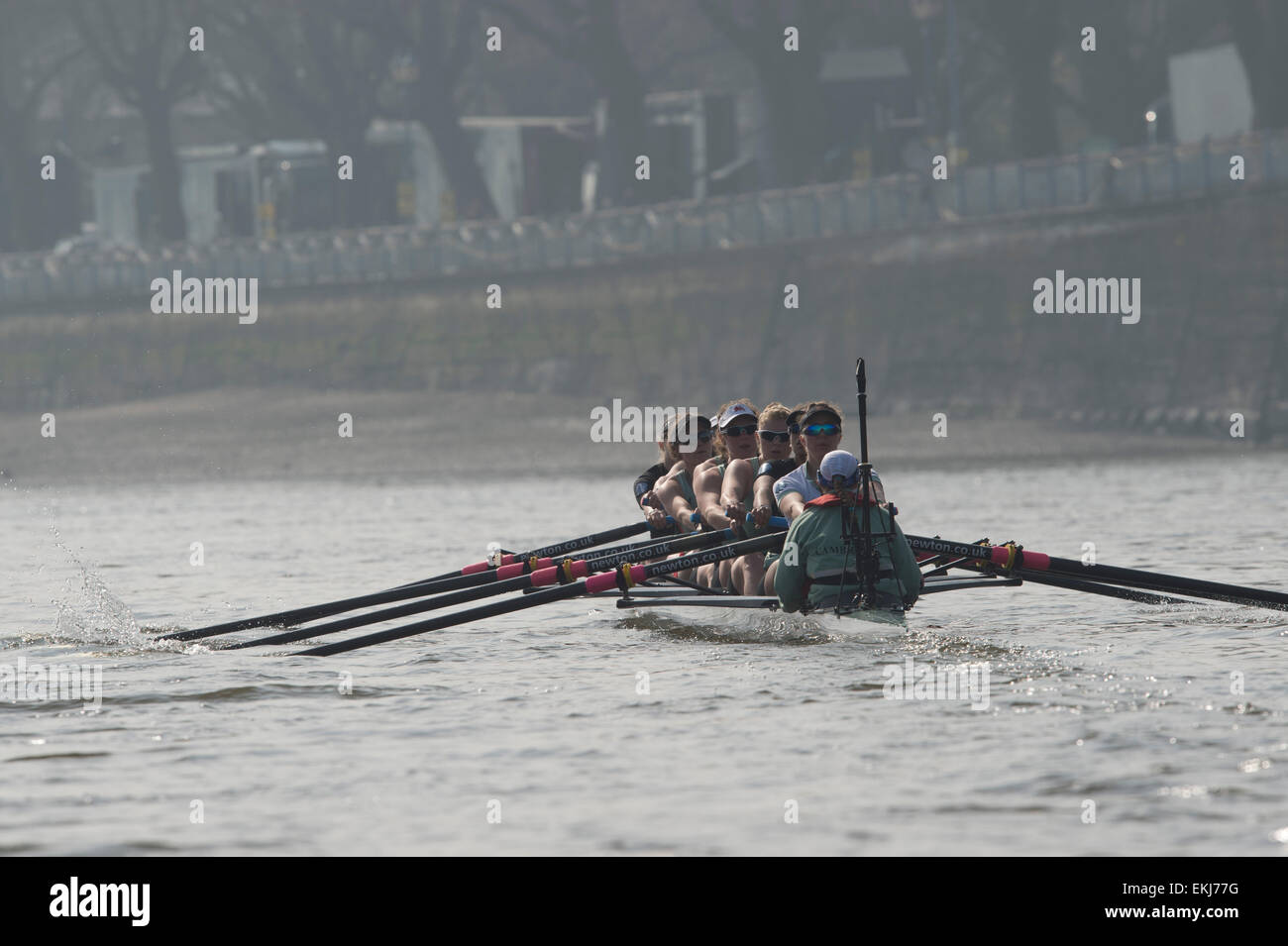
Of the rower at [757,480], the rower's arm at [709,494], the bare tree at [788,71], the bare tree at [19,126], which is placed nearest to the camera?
the rower at [757,480]

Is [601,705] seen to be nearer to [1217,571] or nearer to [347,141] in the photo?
[1217,571]

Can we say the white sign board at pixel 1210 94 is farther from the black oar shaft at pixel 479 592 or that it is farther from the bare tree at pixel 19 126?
the black oar shaft at pixel 479 592

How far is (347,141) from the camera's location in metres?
58.6

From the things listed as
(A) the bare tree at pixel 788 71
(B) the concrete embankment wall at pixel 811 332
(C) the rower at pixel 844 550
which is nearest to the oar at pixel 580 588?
(C) the rower at pixel 844 550

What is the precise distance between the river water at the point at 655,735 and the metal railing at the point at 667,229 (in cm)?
2238

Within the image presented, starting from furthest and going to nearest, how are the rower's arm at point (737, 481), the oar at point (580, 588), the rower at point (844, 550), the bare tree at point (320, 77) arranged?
1. the bare tree at point (320, 77)
2. the rower's arm at point (737, 481)
3. the oar at point (580, 588)
4. the rower at point (844, 550)

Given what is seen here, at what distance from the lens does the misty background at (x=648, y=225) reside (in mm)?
42750

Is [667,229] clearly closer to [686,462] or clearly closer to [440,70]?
[440,70]

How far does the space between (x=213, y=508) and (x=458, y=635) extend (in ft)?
62.0

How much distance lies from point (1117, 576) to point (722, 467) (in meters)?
3.49

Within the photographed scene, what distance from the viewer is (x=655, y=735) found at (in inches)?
468
